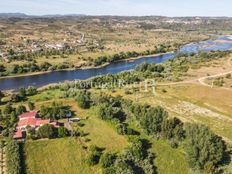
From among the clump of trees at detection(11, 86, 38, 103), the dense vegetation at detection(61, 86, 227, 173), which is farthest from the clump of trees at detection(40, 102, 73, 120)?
the clump of trees at detection(11, 86, 38, 103)

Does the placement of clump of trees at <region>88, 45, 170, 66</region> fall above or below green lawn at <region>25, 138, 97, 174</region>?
below

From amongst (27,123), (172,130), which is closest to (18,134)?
(27,123)

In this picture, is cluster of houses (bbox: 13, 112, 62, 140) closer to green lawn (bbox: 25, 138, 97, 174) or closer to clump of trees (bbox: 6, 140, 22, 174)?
green lawn (bbox: 25, 138, 97, 174)

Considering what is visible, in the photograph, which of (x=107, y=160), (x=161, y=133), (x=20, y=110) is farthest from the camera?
(x=20, y=110)

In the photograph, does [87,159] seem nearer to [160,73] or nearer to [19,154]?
[19,154]

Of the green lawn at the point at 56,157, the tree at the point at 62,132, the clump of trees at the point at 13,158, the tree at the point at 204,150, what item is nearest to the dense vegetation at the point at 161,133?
the tree at the point at 204,150

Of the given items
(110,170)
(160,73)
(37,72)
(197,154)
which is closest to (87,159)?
(110,170)

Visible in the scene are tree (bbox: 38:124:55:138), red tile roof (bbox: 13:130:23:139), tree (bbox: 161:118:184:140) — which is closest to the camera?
tree (bbox: 161:118:184:140)

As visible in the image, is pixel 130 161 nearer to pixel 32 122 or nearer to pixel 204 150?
pixel 204 150
